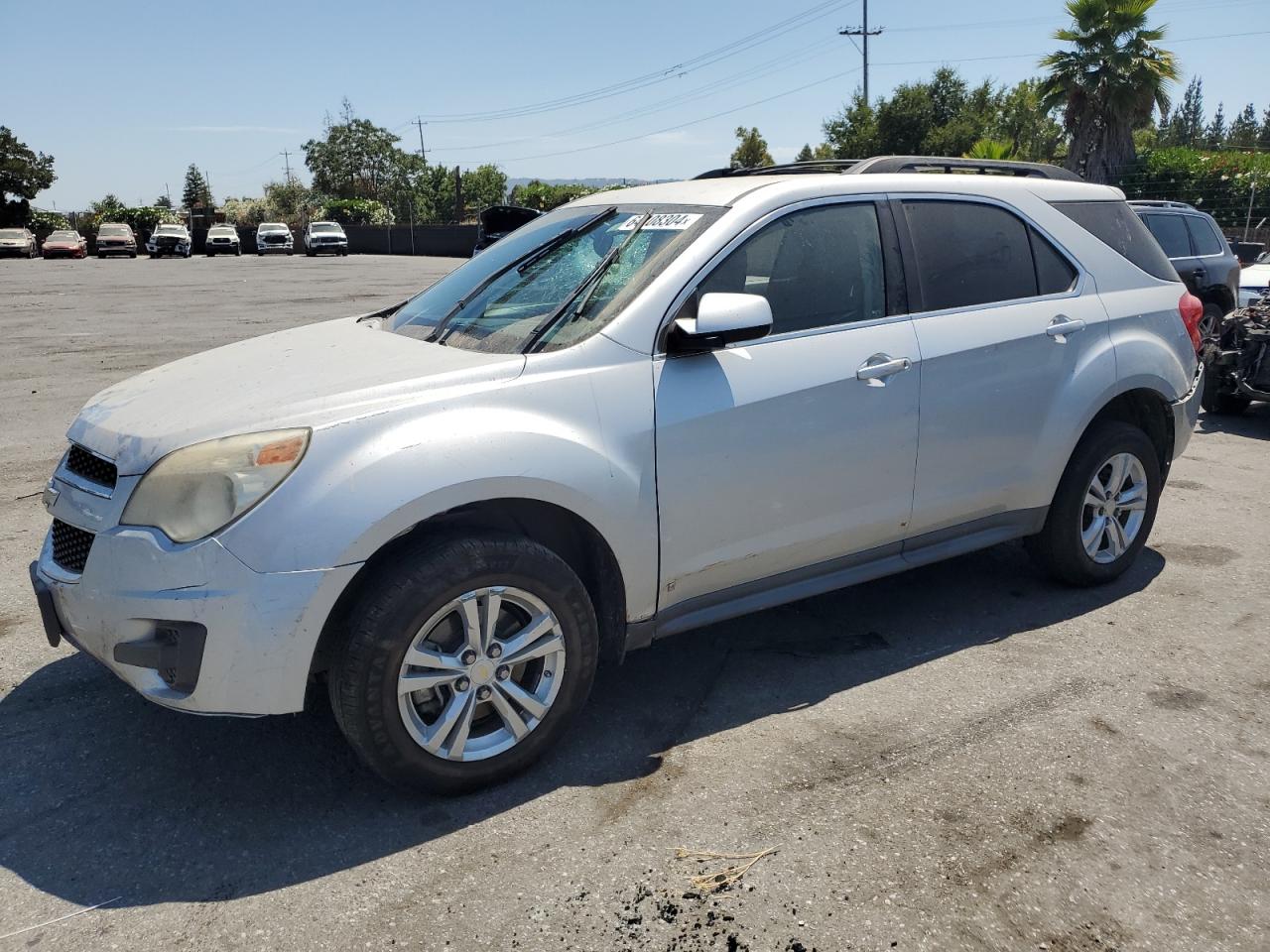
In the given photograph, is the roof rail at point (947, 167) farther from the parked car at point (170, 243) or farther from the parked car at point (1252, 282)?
the parked car at point (170, 243)

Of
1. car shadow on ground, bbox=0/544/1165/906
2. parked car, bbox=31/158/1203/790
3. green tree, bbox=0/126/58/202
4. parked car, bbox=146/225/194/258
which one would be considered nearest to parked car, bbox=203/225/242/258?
parked car, bbox=146/225/194/258

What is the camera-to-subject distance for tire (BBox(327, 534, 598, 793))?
9.36ft

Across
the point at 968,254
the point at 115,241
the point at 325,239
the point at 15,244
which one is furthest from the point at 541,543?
the point at 15,244

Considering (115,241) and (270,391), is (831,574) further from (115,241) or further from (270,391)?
(115,241)

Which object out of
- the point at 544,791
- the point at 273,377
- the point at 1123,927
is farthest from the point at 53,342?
the point at 1123,927

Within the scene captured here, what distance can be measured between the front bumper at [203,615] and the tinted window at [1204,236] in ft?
36.7

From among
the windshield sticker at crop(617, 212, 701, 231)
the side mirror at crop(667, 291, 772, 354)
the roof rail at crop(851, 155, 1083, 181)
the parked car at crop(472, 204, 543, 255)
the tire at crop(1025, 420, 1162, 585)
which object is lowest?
the tire at crop(1025, 420, 1162, 585)

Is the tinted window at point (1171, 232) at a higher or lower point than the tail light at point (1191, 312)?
higher

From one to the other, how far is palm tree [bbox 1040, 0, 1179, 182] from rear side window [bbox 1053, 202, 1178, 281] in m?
25.0

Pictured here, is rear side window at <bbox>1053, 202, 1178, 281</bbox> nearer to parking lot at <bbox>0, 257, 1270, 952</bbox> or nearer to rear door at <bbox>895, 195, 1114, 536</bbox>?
rear door at <bbox>895, 195, 1114, 536</bbox>

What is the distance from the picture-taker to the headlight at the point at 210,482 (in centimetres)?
276

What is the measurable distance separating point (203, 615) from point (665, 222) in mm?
2065

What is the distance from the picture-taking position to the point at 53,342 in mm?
13281

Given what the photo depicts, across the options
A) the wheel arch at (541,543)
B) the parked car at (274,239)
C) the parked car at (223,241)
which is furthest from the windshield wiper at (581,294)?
the parked car at (223,241)
